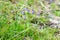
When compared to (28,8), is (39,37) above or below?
below

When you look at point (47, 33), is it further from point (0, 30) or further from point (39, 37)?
point (0, 30)

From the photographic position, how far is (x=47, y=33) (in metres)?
3.45

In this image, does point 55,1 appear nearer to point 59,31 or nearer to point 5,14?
point 59,31

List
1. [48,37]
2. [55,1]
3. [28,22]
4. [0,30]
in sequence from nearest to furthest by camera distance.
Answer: [0,30], [48,37], [28,22], [55,1]

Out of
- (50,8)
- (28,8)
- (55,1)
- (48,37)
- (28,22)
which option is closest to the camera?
(48,37)

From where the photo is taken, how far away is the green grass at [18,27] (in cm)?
316

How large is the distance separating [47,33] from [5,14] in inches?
Answer: 28.1

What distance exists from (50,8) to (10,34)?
172 centimetres

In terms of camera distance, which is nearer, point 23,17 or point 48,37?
point 48,37

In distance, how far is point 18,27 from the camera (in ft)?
11.0

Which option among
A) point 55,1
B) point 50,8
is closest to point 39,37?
point 50,8

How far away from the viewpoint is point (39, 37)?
130 inches

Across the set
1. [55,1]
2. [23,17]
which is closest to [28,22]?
[23,17]

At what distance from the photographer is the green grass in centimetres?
316
